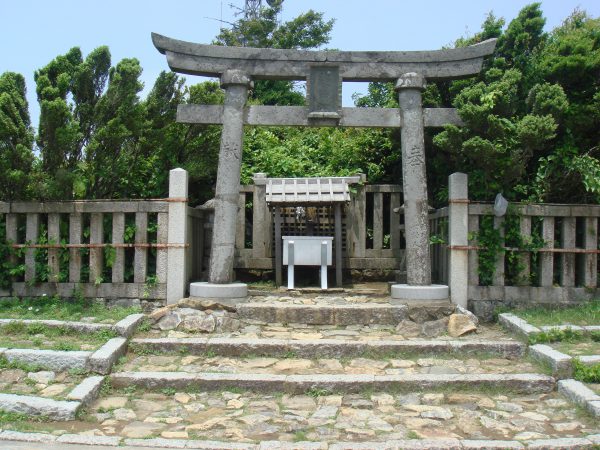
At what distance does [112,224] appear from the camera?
28.4ft

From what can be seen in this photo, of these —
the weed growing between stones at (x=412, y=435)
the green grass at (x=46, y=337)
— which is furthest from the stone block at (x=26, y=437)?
the weed growing between stones at (x=412, y=435)

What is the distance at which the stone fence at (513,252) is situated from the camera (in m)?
8.42

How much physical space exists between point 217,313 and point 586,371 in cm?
462

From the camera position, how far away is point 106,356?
623 centimetres

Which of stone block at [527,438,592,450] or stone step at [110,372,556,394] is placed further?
stone step at [110,372,556,394]

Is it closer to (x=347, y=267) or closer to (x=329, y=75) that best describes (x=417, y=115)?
(x=329, y=75)

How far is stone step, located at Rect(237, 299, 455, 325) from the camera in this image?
791 cm

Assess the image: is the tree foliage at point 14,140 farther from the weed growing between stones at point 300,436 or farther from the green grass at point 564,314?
the green grass at point 564,314

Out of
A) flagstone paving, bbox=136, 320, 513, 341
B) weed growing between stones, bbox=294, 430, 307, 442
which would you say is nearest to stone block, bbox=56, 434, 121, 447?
weed growing between stones, bbox=294, 430, 307, 442

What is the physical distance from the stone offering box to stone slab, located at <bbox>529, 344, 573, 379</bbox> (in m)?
3.83

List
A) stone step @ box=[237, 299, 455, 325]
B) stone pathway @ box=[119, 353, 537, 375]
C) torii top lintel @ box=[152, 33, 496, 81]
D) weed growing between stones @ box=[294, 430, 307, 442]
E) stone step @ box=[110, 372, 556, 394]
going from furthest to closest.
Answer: torii top lintel @ box=[152, 33, 496, 81] < stone step @ box=[237, 299, 455, 325] < stone pathway @ box=[119, 353, 537, 375] < stone step @ box=[110, 372, 556, 394] < weed growing between stones @ box=[294, 430, 307, 442]

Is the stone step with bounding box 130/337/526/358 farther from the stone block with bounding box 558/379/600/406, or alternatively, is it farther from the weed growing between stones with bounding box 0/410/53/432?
the weed growing between stones with bounding box 0/410/53/432

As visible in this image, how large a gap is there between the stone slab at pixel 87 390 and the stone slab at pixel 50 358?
0.32 m

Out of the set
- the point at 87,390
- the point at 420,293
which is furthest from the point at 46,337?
the point at 420,293
